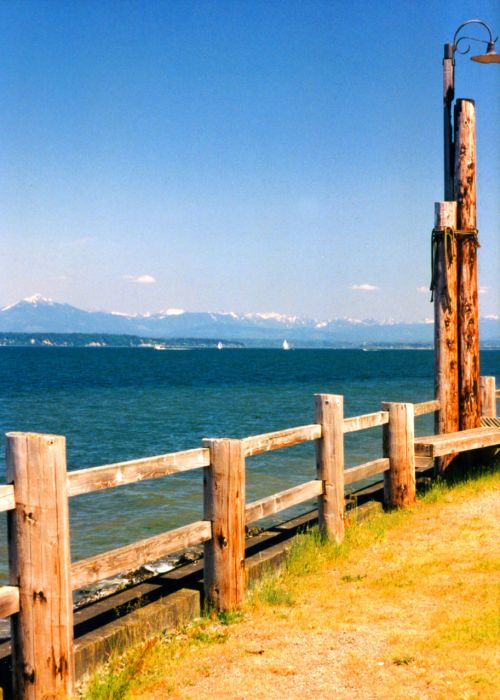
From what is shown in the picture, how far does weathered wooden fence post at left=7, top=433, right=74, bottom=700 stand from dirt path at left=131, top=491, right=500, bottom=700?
2.29 feet

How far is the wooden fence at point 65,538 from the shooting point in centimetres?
436

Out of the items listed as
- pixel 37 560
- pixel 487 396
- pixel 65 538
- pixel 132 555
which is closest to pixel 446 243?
pixel 487 396

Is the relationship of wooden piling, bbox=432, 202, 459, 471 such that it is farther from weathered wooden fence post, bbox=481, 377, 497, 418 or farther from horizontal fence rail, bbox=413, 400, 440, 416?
weathered wooden fence post, bbox=481, 377, 497, 418

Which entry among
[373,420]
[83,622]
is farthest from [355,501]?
[83,622]

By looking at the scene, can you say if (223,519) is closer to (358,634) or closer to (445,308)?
(358,634)

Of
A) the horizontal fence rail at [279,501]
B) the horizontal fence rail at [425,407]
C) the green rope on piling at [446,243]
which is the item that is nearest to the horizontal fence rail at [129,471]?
the horizontal fence rail at [279,501]

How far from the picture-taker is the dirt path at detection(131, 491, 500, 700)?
4.71 m

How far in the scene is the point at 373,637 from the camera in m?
5.48

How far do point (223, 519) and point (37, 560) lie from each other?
1.92m

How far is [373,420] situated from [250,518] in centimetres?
276

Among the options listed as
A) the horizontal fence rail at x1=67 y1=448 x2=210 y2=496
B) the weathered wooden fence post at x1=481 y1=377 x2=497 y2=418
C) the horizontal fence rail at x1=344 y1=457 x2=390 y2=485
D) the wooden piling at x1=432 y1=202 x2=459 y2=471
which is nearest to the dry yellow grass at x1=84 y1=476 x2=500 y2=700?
the horizontal fence rail at x1=344 y1=457 x2=390 y2=485

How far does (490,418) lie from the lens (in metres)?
11.6

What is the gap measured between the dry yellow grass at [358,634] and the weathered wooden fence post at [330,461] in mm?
297

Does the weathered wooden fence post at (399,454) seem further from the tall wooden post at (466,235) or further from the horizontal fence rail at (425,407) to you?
the tall wooden post at (466,235)
